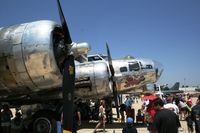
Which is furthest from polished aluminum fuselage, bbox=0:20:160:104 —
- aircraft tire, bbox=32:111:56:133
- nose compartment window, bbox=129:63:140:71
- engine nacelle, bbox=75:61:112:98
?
nose compartment window, bbox=129:63:140:71

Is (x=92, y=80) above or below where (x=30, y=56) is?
below

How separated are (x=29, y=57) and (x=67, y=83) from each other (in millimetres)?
1468

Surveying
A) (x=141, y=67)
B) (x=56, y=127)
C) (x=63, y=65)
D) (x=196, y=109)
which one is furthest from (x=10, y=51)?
(x=141, y=67)

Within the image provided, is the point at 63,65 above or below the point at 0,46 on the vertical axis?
below

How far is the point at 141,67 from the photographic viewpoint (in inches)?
691

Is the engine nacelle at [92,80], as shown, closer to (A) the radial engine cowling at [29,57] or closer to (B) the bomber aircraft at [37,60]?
(B) the bomber aircraft at [37,60]

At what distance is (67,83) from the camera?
29.7 ft

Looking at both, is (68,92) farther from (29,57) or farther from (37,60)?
(29,57)

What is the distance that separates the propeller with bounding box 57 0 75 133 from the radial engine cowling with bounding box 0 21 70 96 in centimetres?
42

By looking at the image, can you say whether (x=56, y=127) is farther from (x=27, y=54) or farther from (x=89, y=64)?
(x=89, y=64)

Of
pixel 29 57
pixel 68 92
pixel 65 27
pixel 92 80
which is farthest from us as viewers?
pixel 92 80

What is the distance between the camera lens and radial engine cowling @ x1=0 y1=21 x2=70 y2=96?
9.35 m

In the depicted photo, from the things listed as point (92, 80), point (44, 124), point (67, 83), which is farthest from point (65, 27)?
point (92, 80)

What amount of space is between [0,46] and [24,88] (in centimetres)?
157
